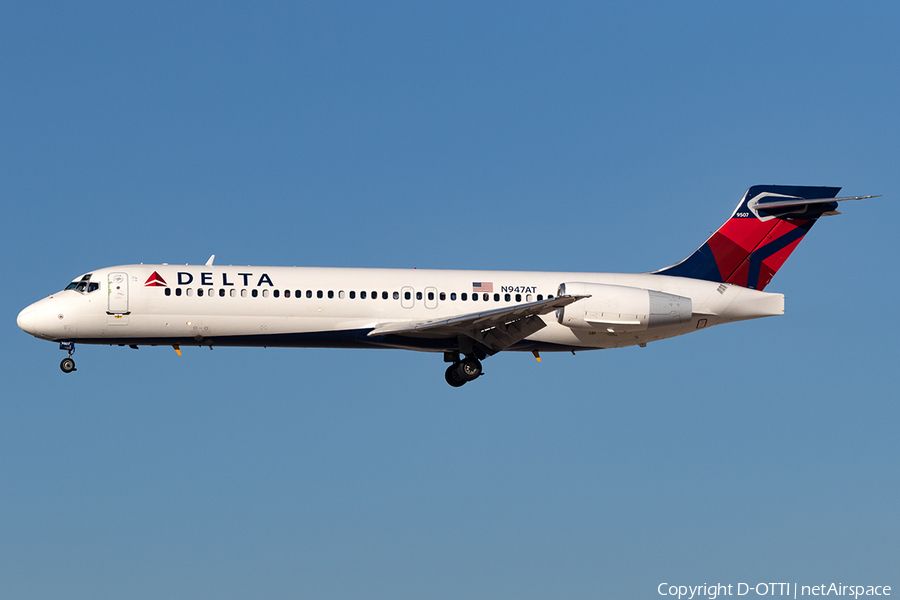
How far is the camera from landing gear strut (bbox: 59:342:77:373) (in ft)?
114

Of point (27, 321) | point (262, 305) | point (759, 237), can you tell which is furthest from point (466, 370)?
point (27, 321)

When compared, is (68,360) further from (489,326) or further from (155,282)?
(489,326)

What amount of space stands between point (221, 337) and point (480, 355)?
8404 millimetres

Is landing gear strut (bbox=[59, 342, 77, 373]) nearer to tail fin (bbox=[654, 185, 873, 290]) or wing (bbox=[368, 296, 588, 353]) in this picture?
wing (bbox=[368, 296, 588, 353])

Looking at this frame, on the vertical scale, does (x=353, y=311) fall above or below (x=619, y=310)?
above

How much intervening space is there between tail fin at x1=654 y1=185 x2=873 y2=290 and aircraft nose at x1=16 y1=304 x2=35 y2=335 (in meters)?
20.9

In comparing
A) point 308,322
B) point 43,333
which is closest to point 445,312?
point 308,322

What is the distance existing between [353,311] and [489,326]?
14.3 feet

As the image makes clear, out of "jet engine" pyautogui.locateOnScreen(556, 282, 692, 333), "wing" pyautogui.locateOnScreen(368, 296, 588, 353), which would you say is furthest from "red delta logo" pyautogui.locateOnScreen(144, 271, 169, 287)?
"jet engine" pyautogui.locateOnScreen(556, 282, 692, 333)

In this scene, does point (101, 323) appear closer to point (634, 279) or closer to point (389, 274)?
point (389, 274)

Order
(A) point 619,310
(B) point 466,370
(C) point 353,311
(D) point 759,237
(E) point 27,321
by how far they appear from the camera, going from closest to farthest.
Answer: (E) point 27,321 < (A) point 619,310 < (C) point 353,311 < (B) point 466,370 < (D) point 759,237

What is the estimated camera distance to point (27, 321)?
34.4m

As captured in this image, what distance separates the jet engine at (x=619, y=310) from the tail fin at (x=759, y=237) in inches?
140

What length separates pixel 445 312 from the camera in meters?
35.4
